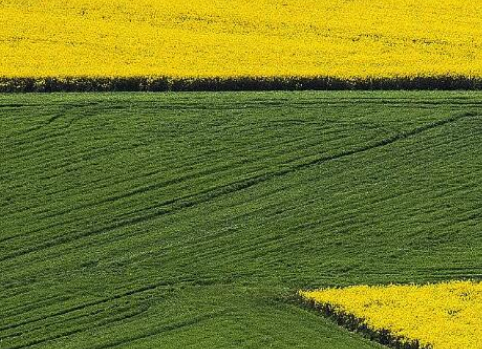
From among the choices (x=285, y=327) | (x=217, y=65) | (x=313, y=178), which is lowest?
(x=285, y=327)

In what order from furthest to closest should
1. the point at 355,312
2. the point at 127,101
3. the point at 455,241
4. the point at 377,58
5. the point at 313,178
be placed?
the point at 377,58 → the point at 127,101 → the point at 313,178 → the point at 455,241 → the point at 355,312

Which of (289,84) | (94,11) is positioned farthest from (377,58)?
(94,11)

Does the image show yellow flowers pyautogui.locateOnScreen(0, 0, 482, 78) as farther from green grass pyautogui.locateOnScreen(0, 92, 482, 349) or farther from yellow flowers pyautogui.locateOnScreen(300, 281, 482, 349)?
yellow flowers pyautogui.locateOnScreen(300, 281, 482, 349)

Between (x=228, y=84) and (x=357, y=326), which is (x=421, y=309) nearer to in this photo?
(x=357, y=326)

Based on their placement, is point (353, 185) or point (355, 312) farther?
point (353, 185)

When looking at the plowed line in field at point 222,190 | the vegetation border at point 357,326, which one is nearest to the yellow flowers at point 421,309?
the vegetation border at point 357,326

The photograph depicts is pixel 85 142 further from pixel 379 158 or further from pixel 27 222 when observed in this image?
pixel 379 158

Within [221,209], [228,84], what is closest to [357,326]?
[221,209]
